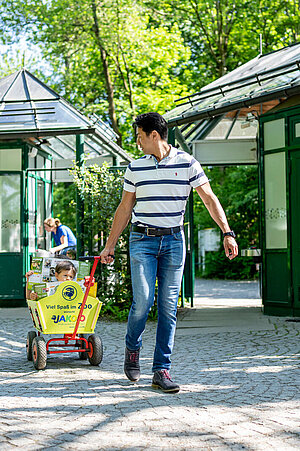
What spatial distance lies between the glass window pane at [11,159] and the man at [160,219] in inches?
330

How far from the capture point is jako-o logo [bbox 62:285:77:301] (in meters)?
6.53

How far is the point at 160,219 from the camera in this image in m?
5.23

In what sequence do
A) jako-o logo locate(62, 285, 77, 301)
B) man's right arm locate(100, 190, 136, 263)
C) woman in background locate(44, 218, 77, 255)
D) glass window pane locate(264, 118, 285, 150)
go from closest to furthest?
1. man's right arm locate(100, 190, 136, 263)
2. jako-o logo locate(62, 285, 77, 301)
3. glass window pane locate(264, 118, 285, 150)
4. woman in background locate(44, 218, 77, 255)

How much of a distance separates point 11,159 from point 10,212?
3.43 ft

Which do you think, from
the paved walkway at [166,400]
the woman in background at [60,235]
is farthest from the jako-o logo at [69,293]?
the woman in background at [60,235]

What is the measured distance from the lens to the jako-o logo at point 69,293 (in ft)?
21.4

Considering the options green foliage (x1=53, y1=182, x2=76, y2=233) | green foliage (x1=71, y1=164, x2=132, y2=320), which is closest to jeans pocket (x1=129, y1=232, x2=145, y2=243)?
green foliage (x1=71, y1=164, x2=132, y2=320)

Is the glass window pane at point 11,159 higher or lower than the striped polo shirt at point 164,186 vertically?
higher

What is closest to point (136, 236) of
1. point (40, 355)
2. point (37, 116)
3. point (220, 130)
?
point (40, 355)

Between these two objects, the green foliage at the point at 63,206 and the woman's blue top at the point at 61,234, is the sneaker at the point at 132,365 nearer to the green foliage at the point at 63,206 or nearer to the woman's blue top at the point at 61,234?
the woman's blue top at the point at 61,234

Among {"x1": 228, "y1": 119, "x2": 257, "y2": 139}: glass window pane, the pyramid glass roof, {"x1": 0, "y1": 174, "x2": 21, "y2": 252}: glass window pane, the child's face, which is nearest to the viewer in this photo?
the child's face

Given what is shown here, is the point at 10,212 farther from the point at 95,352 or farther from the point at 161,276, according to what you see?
the point at 161,276

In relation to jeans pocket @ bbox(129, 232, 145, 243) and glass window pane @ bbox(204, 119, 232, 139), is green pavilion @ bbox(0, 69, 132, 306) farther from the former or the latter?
jeans pocket @ bbox(129, 232, 145, 243)

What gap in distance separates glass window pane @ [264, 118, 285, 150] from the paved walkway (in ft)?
11.2
